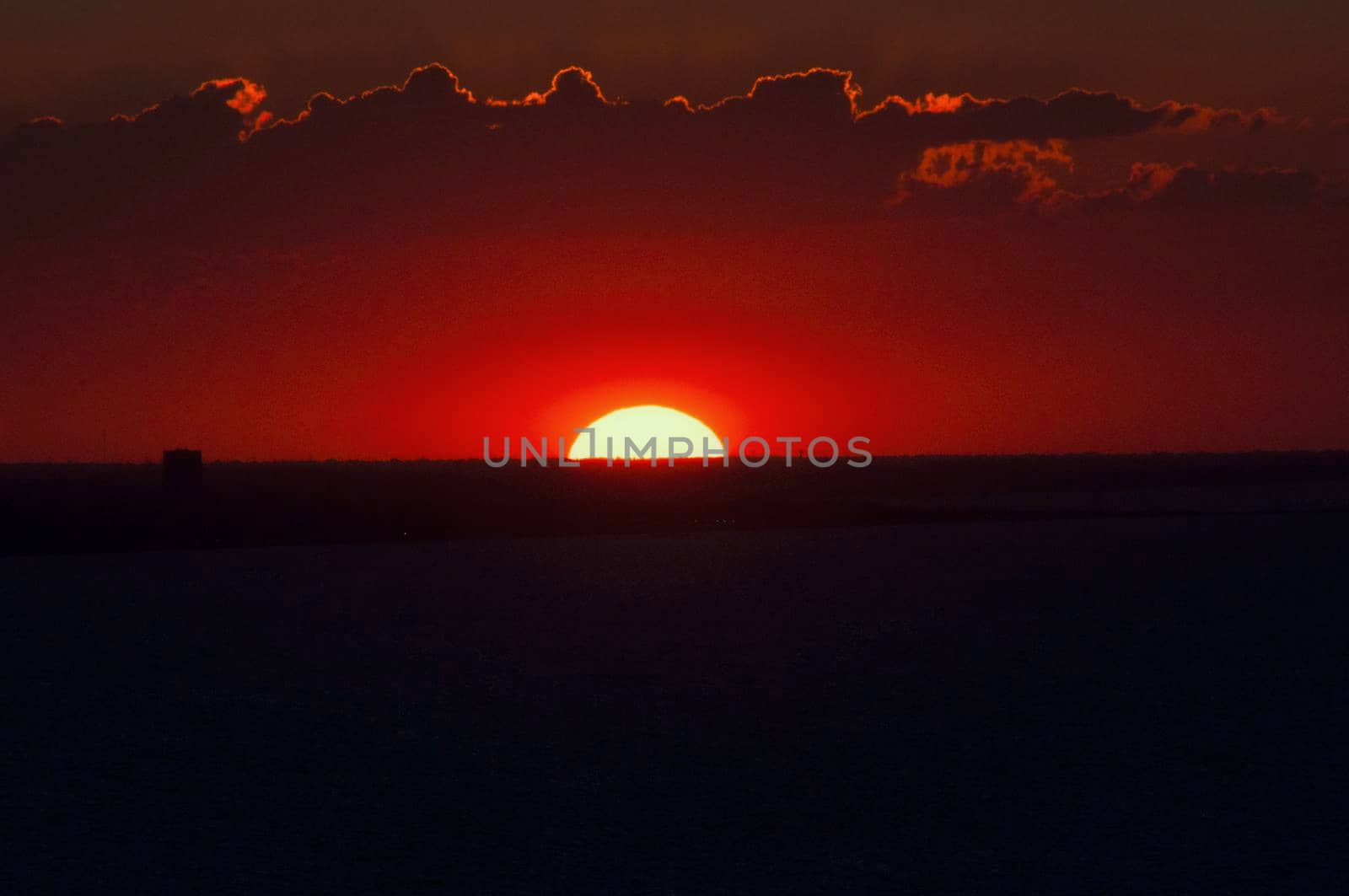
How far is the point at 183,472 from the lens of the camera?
192 feet

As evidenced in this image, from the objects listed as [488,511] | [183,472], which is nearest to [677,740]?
[488,511]

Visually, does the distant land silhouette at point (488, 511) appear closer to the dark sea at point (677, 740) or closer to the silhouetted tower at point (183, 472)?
the silhouetted tower at point (183, 472)

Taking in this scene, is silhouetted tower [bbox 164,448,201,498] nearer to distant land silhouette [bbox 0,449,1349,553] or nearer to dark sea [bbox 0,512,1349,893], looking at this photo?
distant land silhouette [bbox 0,449,1349,553]

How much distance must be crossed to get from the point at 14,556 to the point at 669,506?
85.5 feet

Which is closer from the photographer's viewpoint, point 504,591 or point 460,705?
point 460,705

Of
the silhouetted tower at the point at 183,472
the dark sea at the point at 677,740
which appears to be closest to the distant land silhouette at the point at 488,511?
the silhouetted tower at the point at 183,472

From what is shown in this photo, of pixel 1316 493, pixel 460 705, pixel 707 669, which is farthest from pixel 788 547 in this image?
pixel 1316 493

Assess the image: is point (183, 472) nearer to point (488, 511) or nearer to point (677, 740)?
point (488, 511)

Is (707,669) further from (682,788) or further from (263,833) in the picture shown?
(263,833)

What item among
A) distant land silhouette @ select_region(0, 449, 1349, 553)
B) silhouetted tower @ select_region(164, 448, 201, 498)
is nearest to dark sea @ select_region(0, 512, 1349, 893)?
distant land silhouette @ select_region(0, 449, 1349, 553)

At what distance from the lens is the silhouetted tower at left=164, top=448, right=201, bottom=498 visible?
58.1m

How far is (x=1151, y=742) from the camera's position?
11.3 m

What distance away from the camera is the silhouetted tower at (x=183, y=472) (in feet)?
190

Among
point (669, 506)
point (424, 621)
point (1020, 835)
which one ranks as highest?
point (669, 506)
